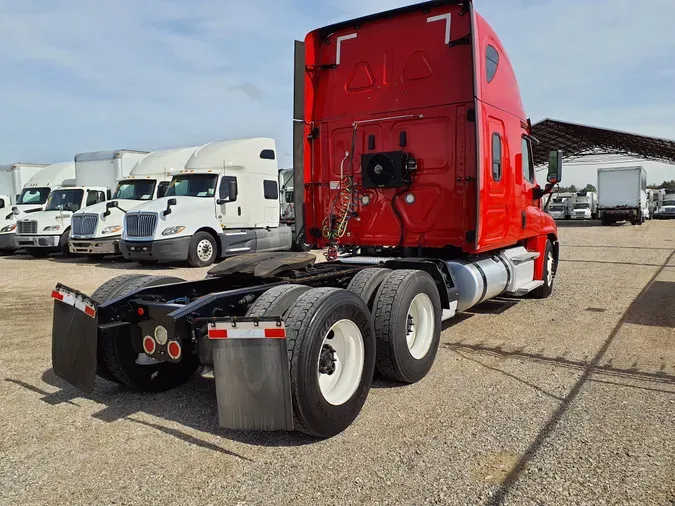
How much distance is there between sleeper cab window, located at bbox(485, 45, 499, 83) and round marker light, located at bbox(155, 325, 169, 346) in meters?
4.46

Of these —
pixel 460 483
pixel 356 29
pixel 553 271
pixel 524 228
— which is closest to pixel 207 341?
pixel 460 483

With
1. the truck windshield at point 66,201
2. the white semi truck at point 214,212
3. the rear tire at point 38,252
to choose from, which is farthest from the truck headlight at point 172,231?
the rear tire at point 38,252

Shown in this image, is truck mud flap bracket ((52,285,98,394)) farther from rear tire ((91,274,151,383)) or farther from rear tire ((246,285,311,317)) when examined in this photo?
rear tire ((246,285,311,317))

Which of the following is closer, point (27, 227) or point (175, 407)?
point (175, 407)

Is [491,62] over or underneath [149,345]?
over

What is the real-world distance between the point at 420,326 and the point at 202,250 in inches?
380

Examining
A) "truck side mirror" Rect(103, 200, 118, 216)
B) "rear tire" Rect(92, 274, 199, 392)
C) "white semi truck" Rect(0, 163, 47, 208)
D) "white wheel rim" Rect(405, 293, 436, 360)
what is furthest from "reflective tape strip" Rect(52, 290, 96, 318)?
"white semi truck" Rect(0, 163, 47, 208)

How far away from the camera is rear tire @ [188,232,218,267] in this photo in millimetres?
13594

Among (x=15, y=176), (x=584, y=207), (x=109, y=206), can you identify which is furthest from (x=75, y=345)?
(x=584, y=207)

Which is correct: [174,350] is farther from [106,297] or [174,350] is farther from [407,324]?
[407,324]

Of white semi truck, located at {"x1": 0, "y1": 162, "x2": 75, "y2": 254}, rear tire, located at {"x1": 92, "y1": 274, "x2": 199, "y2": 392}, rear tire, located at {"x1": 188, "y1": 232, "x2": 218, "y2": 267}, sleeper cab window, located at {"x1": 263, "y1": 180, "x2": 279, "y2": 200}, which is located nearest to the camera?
rear tire, located at {"x1": 92, "y1": 274, "x2": 199, "y2": 392}

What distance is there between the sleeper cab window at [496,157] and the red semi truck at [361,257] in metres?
0.02

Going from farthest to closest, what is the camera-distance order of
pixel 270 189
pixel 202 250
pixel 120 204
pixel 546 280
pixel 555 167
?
pixel 120 204 → pixel 270 189 → pixel 202 250 → pixel 546 280 → pixel 555 167

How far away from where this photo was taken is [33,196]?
66.0 feet
